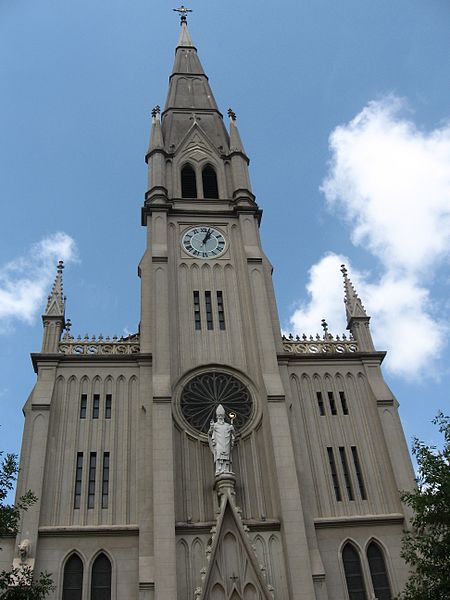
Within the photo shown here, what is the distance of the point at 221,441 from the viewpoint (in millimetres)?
27031

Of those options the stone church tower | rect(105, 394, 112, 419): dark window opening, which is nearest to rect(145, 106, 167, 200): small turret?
the stone church tower

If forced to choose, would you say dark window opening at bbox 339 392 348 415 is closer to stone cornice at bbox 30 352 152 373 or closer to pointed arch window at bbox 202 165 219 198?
stone cornice at bbox 30 352 152 373

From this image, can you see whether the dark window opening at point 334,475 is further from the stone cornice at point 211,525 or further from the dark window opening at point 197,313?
the dark window opening at point 197,313

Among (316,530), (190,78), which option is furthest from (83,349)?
(190,78)

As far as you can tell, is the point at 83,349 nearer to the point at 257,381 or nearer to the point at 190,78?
the point at 257,381

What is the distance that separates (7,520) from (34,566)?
697cm

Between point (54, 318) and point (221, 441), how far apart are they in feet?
33.8

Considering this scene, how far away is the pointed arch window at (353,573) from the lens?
82.8ft

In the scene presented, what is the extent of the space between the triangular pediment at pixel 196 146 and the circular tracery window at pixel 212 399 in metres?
15.6

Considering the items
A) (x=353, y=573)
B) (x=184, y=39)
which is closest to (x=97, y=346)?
(x=353, y=573)

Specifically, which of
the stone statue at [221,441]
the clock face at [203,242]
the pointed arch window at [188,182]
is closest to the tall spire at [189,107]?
the pointed arch window at [188,182]

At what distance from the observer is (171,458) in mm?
26359

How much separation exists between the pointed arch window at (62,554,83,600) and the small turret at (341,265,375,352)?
1597 centimetres

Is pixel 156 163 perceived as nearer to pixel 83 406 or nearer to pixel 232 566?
pixel 83 406
